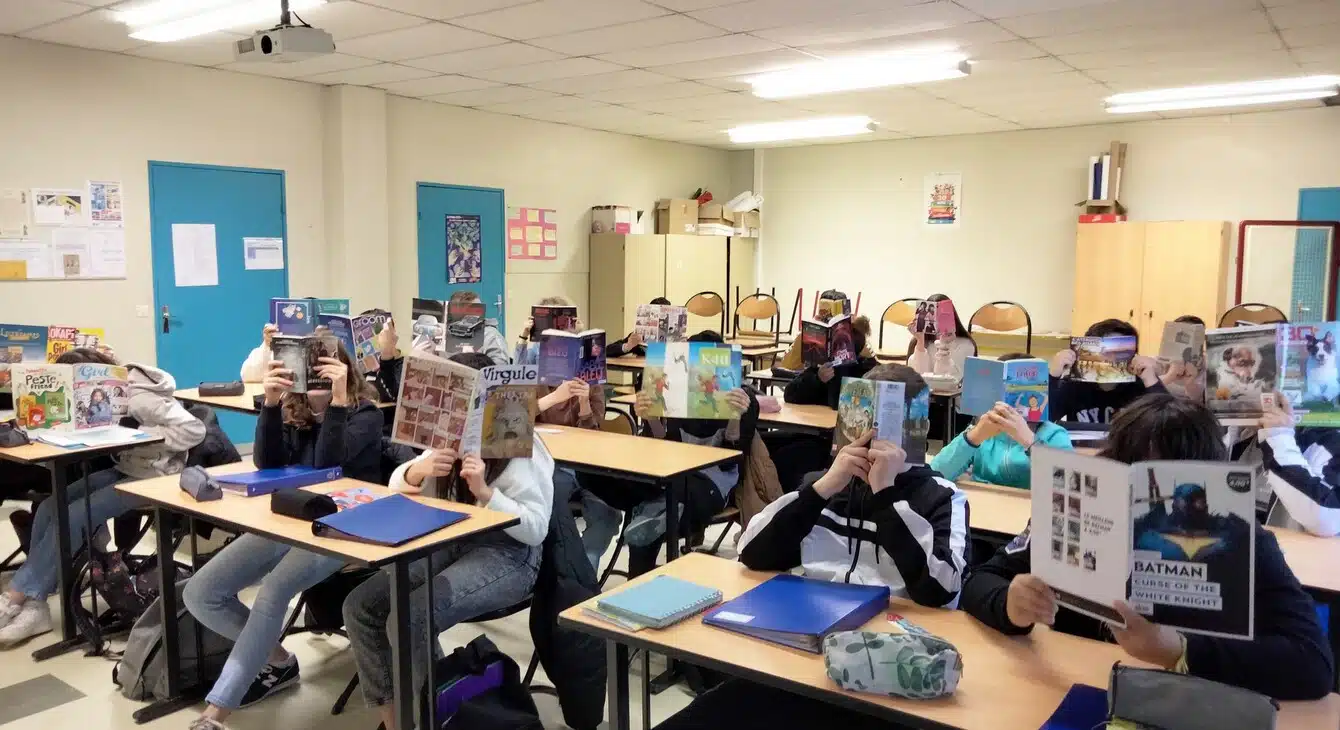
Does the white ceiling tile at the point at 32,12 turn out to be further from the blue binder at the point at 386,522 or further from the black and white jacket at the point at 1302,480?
the black and white jacket at the point at 1302,480

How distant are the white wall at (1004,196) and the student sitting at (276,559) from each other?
7379 millimetres

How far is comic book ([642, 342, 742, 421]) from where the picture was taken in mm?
3584

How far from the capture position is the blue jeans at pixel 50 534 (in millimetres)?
3539

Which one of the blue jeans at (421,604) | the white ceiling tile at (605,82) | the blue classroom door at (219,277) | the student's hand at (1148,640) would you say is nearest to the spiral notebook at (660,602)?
the blue jeans at (421,604)

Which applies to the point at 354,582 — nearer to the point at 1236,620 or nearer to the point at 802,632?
the point at 802,632

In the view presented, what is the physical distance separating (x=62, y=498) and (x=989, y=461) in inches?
124

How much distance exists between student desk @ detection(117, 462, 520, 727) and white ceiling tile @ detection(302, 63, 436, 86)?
384cm

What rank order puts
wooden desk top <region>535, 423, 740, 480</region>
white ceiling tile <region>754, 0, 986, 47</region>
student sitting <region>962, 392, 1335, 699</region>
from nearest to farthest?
student sitting <region>962, 392, 1335, 699</region> < wooden desk top <region>535, 423, 740, 480</region> < white ceiling tile <region>754, 0, 986, 47</region>

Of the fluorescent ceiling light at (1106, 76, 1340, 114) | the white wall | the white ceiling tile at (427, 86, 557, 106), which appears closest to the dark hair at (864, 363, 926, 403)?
the white ceiling tile at (427, 86, 557, 106)

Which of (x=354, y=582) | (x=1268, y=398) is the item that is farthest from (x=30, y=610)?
(x=1268, y=398)

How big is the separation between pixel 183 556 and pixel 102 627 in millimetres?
863

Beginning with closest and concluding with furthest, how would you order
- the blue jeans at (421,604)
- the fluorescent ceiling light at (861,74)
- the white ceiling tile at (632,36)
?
1. the blue jeans at (421,604)
2. the white ceiling tile at (632,36)
3. the fluorescent ceiling light at (861,74)

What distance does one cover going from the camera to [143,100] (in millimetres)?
5988

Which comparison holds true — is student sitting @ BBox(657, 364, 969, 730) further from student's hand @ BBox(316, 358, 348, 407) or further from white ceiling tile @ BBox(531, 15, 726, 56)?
white ceiling tile @ BBox(531, 15, 726, 56)
